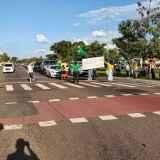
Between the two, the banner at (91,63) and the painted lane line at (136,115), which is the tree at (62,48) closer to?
the banner at (91,63)

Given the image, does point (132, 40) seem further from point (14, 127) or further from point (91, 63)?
point (14, 127)

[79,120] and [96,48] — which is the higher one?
[96,48]

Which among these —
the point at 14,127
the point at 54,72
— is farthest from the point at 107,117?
the point at 54,72

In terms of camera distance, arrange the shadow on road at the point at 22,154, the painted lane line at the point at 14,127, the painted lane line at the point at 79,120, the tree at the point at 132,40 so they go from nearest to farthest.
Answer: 1. the shadow on road at the point at 22,154
2. the painted lane line at the point at 14,127
3. the painted lane line at the point at 79,120
4. the tree at the point at 132,40

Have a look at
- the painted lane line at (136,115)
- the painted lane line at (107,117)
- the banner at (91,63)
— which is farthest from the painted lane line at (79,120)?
the banner at (91,63)

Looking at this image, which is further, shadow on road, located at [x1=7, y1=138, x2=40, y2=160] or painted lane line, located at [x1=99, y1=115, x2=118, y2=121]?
painted lane line, located at [x1=99, y1=115, x2=118, y2=121]

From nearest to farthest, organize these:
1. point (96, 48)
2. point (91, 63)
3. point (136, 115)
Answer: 1. point (136, 115)
2. point (91, 63)
3. point (96, 48)

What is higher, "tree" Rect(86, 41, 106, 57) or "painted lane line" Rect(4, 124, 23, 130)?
"tree" Rect(86, 41, 106, 57)

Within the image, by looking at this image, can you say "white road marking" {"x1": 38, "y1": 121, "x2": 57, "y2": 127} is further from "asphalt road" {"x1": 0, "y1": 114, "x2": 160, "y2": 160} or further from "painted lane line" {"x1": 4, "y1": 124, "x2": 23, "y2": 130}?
"painted lane line" {"x1": 4, "y1": 124, "x2": 23, "y2": 130}

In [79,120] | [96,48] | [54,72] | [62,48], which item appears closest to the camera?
[79,120]

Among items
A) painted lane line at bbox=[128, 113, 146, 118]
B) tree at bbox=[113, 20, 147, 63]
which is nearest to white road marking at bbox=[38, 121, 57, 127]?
painted lane line at bbox=[128, 113, 146, 118]

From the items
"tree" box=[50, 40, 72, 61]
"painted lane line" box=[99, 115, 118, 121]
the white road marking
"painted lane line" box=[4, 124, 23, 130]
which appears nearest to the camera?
"painted lane line" box=[4, 124, 23, 130]

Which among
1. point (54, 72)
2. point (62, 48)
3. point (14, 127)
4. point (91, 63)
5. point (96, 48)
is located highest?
point (62, 48)

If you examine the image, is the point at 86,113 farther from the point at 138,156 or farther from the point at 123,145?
the point at 138,156
